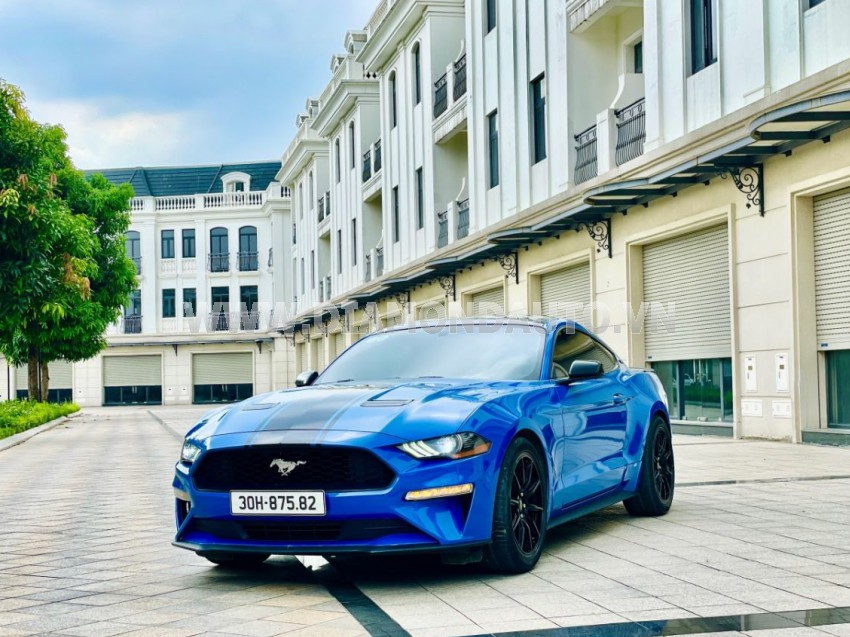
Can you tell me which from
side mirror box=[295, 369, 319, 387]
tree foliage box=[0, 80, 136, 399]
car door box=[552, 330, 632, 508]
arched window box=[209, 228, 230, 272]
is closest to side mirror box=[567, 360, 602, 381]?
car door box=[552, 330, 632, 508]

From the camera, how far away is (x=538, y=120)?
23.2 m

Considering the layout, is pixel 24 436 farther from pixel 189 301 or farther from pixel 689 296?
pixel 189 301

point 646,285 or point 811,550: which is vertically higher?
point 646,285

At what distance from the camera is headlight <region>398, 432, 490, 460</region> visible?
5.24 meters

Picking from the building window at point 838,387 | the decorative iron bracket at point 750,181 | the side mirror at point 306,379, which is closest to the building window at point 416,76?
the decorative iron bracket at point 750,181

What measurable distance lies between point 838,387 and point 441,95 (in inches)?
730

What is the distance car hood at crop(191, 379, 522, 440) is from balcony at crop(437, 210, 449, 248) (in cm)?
2305

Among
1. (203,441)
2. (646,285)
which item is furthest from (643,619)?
(646,285)

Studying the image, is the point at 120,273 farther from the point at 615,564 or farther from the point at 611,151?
the point at 615,564

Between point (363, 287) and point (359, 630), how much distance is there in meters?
31.6

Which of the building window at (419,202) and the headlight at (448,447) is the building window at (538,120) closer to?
the building window at (419,202)

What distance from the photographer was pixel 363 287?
3600cm

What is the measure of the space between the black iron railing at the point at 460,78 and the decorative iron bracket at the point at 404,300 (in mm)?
7373

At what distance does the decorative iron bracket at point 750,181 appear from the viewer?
14.4 meters
